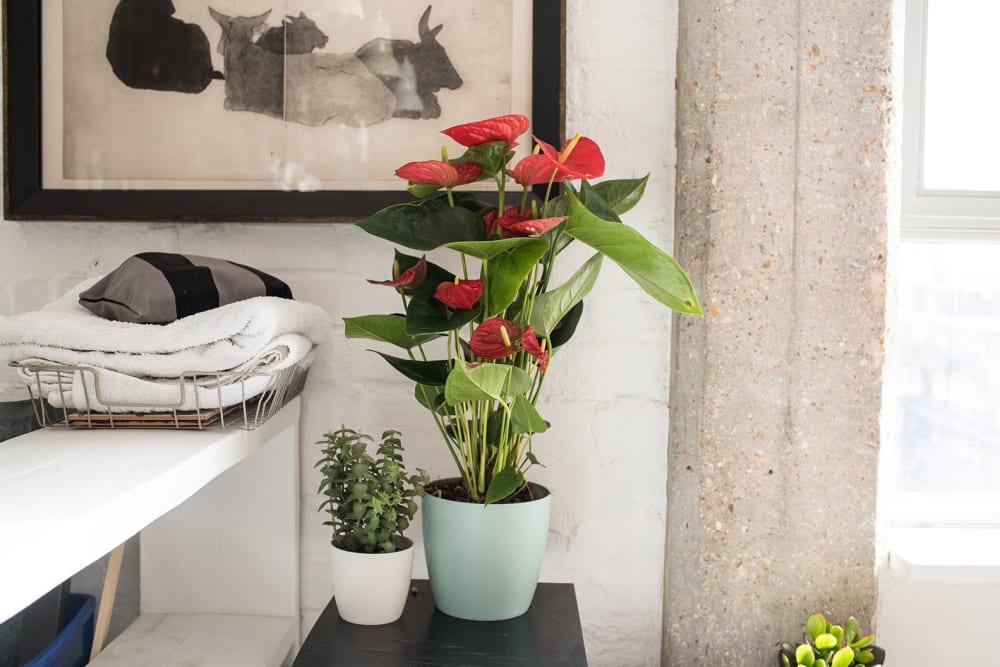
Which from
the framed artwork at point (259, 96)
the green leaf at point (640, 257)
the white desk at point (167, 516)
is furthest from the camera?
the framed artwork at point (259, 96)

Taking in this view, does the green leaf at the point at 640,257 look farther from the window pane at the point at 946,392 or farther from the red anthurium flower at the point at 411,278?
the window pane at the point at 946,392

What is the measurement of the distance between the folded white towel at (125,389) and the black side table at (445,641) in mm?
285

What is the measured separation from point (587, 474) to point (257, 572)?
476mm

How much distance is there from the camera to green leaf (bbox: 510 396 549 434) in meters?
0.76

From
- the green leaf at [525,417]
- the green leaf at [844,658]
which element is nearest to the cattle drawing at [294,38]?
the green leaf at [525,417]

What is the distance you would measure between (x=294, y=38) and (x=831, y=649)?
1033 millimetres

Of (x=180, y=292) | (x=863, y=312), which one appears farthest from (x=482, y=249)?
(x=863, y=312)

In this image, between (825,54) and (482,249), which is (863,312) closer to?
(825,54)

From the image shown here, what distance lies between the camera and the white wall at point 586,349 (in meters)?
1.02

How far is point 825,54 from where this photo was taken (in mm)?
943

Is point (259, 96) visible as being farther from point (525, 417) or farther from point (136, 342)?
point (525, 417)

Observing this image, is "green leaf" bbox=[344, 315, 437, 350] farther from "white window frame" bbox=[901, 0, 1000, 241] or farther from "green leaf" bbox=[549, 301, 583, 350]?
"white window frame" bbox=[901, 0, 1000, 241]

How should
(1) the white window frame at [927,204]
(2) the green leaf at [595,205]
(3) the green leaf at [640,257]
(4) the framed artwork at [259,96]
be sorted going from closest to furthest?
(3) the green leaf at [640,257]
(2) the green leaf at [595,205]
(4) the framed artwork at [259,96]
(1) the white window frame at [927,204]

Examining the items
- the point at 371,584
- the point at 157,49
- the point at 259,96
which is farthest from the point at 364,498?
the point at 157,49
